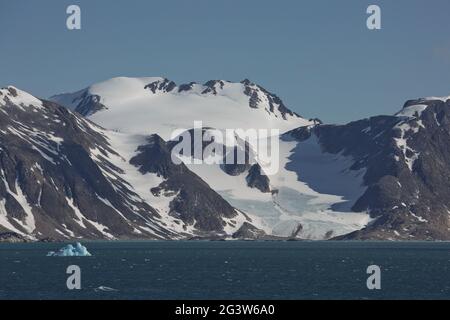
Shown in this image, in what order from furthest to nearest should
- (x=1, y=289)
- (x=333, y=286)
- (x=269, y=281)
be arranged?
(x=269, y=281)
(x=333, y=286)
(x=1, y=289)

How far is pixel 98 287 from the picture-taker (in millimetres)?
172625
